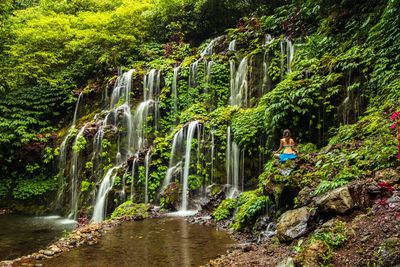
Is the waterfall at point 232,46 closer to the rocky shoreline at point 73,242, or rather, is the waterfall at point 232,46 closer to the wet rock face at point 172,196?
the wet rock face at point 172,196

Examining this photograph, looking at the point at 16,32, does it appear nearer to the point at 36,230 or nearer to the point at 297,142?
the point at 36,230

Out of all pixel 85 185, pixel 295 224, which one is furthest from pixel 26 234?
pixel 295 224

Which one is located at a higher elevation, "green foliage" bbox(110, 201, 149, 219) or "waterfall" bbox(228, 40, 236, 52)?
"waterfall" bbox(228, 40, 236, 52)

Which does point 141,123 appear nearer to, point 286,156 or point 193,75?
point 193,75

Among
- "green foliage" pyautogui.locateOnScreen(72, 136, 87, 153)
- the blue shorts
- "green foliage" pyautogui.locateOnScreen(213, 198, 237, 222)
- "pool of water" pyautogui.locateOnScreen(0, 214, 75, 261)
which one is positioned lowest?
"pool of water" pyautogui.locateOnScreen(0, 214, 75, 261)

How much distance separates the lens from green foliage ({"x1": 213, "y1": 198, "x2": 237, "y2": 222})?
742cm

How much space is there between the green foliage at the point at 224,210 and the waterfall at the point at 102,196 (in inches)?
219

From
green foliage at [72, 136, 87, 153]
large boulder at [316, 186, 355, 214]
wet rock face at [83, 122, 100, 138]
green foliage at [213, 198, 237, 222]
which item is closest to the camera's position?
large boulder at [316, 186, 355, 214]

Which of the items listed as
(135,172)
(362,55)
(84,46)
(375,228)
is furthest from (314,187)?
(84,46)

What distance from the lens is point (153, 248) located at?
543cm

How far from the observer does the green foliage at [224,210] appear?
742cm

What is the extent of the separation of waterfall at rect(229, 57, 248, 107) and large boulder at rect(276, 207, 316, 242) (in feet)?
29.2

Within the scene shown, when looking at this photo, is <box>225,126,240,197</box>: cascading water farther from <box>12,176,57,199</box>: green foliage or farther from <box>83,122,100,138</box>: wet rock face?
<box>12,176,57,199</box>: green foliage

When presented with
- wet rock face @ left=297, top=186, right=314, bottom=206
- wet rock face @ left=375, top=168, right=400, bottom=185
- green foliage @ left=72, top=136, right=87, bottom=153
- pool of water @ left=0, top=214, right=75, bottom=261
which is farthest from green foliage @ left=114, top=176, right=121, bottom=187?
wet rock face @ left=375, top=168, right=400, bottom=185
